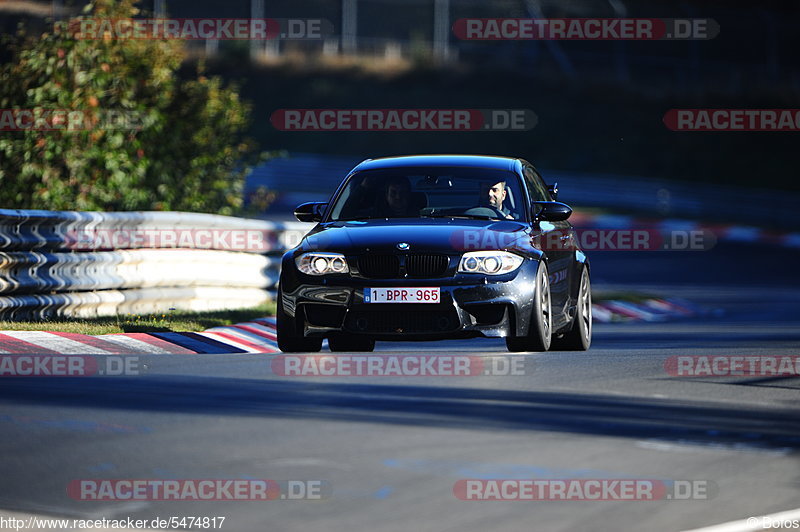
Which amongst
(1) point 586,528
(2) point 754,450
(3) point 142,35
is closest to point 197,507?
(1) point 586,528

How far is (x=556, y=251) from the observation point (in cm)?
1223

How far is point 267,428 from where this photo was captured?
802cm

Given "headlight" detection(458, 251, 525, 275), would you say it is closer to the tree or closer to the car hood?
the car hood

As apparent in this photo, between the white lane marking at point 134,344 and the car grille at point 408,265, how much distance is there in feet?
6.29

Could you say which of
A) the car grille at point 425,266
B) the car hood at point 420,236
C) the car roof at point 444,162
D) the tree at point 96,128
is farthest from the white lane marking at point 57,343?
the tree at point 96,128

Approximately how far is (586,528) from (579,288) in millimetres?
7014

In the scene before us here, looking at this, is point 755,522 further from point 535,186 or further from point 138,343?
point 535,186

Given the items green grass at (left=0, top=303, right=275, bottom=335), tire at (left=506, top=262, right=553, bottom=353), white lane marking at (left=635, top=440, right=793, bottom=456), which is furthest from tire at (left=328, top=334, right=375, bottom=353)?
white lane marking at (left=635, top=440, right=793, bottom=456)

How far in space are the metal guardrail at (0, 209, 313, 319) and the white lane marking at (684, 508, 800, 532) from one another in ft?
27.3

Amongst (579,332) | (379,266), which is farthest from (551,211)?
(379,266)

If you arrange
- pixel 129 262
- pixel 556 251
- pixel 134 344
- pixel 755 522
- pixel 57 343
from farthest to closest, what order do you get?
pixel 129 262, pixel 556 251, pixel 134 344, pixel 57 343, pixel 755 522

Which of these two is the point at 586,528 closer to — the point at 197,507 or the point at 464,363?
the point at 197,507

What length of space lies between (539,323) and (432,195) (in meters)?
1.56

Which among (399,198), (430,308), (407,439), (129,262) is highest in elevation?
(399,198)
